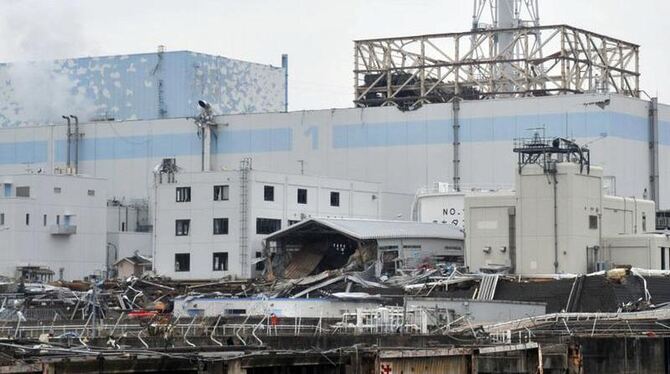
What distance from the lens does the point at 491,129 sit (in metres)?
86.4

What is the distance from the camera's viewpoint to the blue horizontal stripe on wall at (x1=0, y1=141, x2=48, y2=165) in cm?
9781

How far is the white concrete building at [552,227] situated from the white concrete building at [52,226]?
86.5 feet

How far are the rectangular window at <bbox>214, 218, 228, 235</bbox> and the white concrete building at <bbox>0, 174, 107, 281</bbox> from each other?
860 cm

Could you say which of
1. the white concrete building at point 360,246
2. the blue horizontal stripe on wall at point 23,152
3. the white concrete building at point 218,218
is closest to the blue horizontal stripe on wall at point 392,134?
the white concrete building at point 218,218

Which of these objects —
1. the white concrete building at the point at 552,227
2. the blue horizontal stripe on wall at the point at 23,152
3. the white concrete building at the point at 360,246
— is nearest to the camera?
the white concrete building at the point at 552,227

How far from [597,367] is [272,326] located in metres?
9.93

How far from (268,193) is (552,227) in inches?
827

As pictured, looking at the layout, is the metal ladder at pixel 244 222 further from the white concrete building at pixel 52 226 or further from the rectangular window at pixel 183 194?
the white concrete building at pixel 52 226

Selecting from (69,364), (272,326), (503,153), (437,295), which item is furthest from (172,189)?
(69,364)

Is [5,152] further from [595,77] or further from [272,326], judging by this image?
[272,326]

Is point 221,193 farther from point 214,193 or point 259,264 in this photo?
point 259,264

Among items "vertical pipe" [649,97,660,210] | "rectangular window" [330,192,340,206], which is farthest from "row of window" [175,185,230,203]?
"vertical pipe" [649,97,660,210]

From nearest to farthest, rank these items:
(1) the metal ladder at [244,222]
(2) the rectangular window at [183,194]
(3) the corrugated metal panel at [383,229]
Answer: (3) the corrugated metal panel at [383,229] → (1) the metal ladder at [244,222] → (2) the rectangular window at [183,194]

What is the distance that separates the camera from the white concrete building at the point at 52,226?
3342 inches
